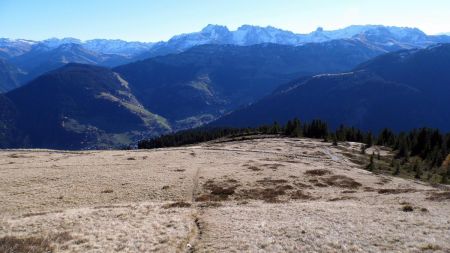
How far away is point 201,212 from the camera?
48125 millimetres

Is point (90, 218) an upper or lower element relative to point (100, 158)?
upper

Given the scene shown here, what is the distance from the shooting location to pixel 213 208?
50969 mm

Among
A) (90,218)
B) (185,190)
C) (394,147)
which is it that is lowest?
(394,147)

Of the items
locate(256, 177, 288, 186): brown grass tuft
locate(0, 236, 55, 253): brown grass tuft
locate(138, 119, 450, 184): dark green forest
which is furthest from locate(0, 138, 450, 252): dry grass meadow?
locate(138, 119, 450, 184): dark green forest

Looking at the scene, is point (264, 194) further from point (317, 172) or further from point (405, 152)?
point (405, 152)

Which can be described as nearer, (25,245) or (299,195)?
(25,245)

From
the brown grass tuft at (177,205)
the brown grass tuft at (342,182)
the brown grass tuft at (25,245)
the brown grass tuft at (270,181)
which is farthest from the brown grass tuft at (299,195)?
the brown grass tuft at (25,245)

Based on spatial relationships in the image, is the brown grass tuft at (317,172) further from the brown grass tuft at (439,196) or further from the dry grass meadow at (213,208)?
the brown grass tuft at (439,196)

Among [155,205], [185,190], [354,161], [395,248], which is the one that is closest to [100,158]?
[185,190]

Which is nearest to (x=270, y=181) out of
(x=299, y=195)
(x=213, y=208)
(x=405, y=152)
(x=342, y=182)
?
(x=299, y=195)

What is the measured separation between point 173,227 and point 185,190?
24.7m

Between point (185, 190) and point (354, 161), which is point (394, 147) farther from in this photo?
point (185, 190)

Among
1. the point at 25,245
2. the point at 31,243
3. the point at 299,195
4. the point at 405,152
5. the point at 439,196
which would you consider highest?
the point at 25,245

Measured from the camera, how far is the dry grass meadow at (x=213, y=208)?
32.3 m
